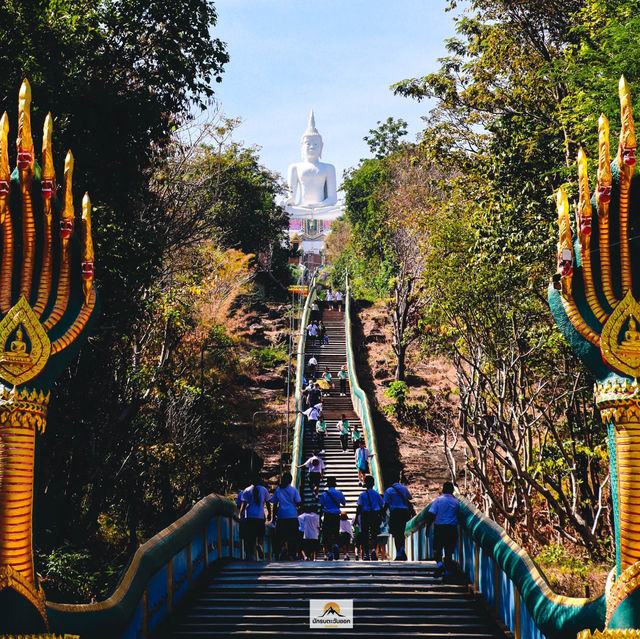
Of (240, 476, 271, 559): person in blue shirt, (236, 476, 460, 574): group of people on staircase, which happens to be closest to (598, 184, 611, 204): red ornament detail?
(236, 476, 460, 574): group of people on staircase

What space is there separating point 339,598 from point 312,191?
8957cm

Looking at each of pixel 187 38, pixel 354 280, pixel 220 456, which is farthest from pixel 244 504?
pixel 354 280

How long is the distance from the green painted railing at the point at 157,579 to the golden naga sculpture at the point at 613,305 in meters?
4.04

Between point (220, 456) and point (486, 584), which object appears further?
point (220, 456)

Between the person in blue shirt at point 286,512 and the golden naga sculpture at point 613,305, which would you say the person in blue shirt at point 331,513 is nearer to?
the person in blue shirt at point 286,512

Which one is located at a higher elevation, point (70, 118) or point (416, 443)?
point (70, 118)

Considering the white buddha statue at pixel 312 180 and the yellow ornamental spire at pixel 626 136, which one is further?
the white buddha statue at pixel 312 180

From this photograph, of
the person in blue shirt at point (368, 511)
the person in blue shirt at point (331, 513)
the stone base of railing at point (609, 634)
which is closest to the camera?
the stone base of railing at point (609, 634)

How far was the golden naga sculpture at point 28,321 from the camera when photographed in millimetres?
6305

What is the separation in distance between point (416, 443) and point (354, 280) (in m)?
23.6

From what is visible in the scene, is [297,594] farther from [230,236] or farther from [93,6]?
[230,236]

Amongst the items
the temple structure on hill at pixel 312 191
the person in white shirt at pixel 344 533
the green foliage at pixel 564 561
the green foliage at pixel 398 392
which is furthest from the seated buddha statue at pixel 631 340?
the temple structure on hill at pixel 312 191

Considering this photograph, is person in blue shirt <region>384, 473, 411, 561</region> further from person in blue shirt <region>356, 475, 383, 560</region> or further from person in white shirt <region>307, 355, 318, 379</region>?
person in white shirt <region>307, 355, 318, 379</region>

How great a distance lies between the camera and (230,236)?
42.5m
